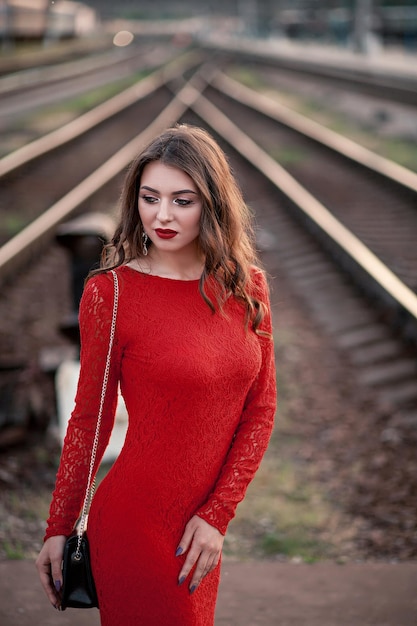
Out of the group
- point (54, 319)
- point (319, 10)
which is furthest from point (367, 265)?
point (319, 10)

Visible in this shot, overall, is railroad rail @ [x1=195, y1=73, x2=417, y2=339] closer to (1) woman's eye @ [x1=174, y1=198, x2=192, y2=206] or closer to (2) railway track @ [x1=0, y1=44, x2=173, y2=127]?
(1) woman's eye @ [x1=174, y1=198, x2=192, y2=206]

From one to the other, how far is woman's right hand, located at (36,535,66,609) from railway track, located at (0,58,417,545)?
9.21 ft

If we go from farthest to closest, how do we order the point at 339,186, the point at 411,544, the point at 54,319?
the point at 339,186
the point at 54,319
the point at 411,544

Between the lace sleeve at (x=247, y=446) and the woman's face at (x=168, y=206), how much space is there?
0.26 m

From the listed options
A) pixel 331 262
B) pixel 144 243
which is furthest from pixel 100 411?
pixel 331 262

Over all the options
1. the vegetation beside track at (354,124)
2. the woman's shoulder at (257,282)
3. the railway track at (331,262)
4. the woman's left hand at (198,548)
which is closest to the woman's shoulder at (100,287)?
the woman's shoulder at (257,282)

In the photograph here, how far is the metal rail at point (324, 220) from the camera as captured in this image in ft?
20.8

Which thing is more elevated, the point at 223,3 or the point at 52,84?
the point at 223,3

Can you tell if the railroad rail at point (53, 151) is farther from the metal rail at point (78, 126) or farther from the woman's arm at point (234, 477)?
the woman's arm at point (234, 477)

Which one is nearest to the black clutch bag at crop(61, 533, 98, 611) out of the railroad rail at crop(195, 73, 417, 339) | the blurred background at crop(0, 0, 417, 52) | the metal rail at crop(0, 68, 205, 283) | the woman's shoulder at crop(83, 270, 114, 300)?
the woman's shoulder at crop(83, 270, 114, 300)

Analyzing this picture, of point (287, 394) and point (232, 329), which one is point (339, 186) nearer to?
point (287, 394)

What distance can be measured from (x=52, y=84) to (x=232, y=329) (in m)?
25.8

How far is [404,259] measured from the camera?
7703 millimetres

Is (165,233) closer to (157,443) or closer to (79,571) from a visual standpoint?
(157,443)
